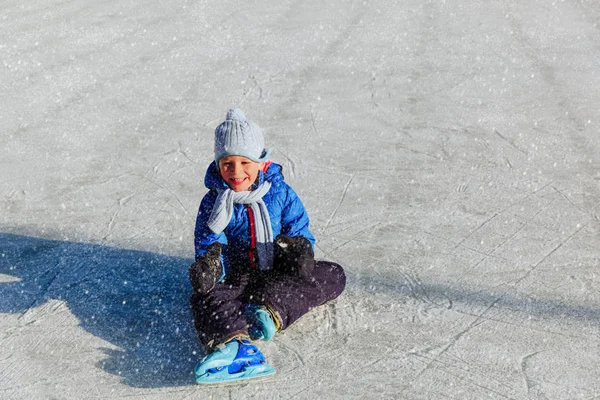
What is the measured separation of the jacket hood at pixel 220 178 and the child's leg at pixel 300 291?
38 cm

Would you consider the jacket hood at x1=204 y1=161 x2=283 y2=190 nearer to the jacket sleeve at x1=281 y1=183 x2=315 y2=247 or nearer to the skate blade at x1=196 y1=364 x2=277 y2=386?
the jacket sleeve at x1=281 y1=183 x2=315 y2=247

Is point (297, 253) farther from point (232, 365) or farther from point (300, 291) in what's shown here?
point (232, 365)

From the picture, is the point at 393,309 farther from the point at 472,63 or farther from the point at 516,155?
the point at 472,63

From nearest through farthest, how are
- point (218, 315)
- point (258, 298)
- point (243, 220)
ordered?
point (218, 315)
point (258, 298)
point (243, 220)

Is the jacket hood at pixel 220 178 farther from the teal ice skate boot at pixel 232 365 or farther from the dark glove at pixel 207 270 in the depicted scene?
the teal ice skate boot at pixel 232 365

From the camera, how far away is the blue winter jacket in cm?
345

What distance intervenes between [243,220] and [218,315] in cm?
42

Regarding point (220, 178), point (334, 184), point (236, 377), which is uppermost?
point (220, 178)

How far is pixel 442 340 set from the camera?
3.38 metres

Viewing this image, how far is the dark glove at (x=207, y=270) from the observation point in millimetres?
3262

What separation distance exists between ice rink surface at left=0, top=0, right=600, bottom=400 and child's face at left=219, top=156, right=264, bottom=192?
0.59 m

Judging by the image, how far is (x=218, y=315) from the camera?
322 cm

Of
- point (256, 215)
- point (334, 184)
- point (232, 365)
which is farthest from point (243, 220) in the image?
point (334, 184)

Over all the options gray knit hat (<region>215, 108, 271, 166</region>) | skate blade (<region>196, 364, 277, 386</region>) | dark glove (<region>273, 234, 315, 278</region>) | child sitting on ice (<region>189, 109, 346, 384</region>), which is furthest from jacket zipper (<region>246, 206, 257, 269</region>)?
skate blade (<region>196, 364, 277, 386</region>)
